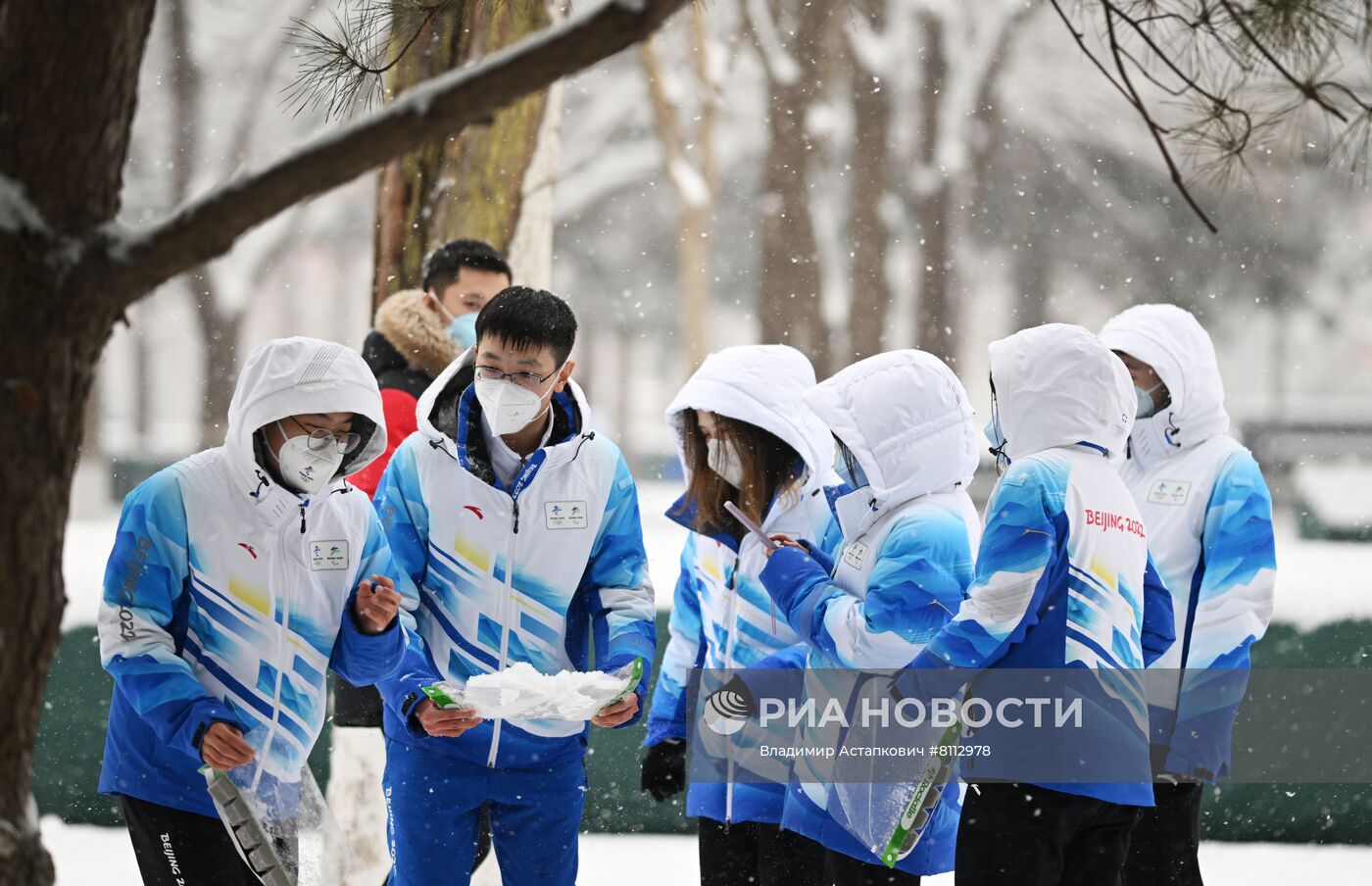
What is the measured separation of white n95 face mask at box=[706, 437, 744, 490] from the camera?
3.48 meters

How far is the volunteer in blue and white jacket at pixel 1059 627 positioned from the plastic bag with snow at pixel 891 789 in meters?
0.10

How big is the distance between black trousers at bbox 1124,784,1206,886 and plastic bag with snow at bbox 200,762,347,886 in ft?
6.49

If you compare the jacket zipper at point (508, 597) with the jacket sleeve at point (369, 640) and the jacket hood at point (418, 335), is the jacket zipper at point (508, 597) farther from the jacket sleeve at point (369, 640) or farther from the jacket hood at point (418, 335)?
the jacket hood at point (418, 335)

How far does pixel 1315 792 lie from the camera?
600 centimetres

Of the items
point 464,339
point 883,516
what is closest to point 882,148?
point 464,339

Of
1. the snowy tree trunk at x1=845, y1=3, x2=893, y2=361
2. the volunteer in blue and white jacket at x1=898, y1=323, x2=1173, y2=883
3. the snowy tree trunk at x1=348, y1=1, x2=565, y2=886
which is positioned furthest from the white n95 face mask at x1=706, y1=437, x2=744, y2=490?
the snowy tree trunk at x1=845, y1=3, x2=893, y2=361

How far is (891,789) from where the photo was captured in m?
2.99

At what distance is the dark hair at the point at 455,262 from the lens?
4.54 metres

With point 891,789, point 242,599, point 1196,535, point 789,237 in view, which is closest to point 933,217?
point 789,237

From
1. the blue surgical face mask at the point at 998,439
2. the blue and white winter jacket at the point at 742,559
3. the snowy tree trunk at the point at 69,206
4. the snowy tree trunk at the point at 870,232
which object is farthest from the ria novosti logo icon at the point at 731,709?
the snowy tree trunk at the point at 870,232

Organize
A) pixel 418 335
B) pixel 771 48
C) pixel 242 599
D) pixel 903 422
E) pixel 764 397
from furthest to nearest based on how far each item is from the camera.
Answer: pixel 771 48 < pixel 418 335 < pixel 764 397 < pixel 903 422 < pixel 242 599

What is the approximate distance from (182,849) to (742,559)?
1.39 meters

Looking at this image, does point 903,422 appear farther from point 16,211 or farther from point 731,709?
point 16,211

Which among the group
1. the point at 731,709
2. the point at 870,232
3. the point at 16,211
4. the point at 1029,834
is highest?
the point at 870,232
